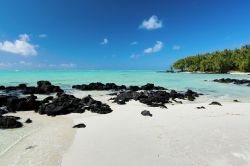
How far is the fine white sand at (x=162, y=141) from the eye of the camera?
6.16 metres

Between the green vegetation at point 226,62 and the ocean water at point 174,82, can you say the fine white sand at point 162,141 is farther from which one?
the green vegetation at point 226,62

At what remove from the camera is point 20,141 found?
7.96 m

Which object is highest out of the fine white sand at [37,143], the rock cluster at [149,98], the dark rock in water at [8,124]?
the dark rock in water at [8,124]

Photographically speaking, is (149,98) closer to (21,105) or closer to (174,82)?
(21,105)

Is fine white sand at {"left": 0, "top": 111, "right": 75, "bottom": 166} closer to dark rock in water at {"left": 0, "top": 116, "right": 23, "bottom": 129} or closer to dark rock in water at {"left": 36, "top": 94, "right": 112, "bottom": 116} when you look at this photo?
dark rock in water at {"left": 0, "top": 116, "right": 23, "bottom": 129}

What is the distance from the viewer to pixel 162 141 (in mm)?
7613

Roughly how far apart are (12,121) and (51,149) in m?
3.63

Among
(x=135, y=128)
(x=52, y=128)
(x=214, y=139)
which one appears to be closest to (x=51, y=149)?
(x=52, y=128)

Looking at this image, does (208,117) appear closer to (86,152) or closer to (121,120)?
(121,120)

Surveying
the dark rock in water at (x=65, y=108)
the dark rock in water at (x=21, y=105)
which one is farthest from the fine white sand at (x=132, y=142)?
the dark rock in water at (x=21, y=105)

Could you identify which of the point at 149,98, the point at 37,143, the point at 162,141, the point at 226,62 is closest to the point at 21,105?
Answer: the point at 37,143

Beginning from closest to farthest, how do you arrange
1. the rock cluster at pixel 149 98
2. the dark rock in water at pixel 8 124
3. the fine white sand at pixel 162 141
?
the fine white sand at pixel 162 141 → the dark rock in water at pixel 8 124 → the rock cluster at pixel 149 98

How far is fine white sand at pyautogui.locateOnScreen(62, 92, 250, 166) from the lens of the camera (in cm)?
616

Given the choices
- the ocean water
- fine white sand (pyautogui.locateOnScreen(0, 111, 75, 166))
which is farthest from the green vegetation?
fine white sand (pyautogui.locateOnScreen(0, 111, 75, 166))
